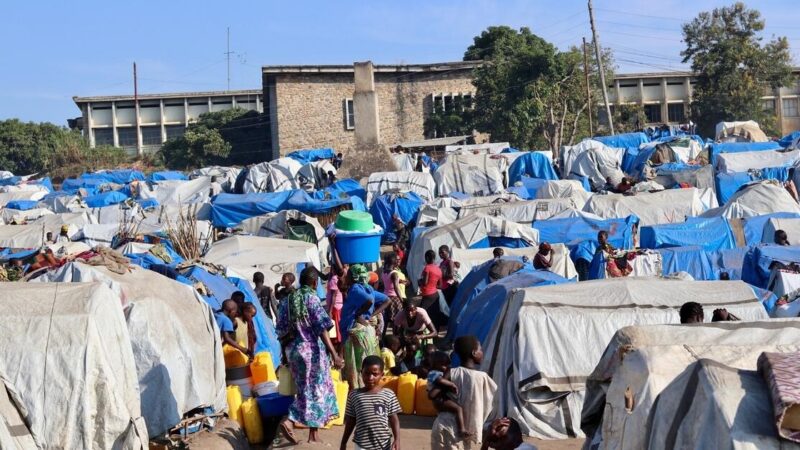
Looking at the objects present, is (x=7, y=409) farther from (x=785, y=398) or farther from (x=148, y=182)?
(x=148, y=182)

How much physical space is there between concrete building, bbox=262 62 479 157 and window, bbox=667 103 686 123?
16291mm

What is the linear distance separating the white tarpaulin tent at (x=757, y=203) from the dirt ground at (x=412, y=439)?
1209 cm

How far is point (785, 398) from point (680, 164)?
91.0 ft

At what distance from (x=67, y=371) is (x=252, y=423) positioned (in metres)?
2.55

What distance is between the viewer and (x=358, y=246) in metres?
15.6

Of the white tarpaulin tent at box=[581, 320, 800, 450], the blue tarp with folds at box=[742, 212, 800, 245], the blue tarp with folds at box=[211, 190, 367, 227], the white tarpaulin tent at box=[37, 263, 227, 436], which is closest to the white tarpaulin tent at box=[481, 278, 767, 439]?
the white tarpaulin tent at box=[37, 263, 227, 436]

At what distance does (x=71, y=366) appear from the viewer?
285 inches

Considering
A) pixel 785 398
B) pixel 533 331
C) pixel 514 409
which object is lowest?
pixel 514 409

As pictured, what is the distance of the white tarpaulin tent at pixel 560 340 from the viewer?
9.75 metres

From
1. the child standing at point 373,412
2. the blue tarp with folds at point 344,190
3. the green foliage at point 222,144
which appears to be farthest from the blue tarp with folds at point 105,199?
the child standing at point 373,412

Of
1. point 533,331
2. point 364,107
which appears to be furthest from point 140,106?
point 533,331

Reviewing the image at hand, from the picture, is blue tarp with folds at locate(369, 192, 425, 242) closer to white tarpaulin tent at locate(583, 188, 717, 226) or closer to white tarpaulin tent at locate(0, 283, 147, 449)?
white tarpaulin tent at locate(583, 188, 717, 226)

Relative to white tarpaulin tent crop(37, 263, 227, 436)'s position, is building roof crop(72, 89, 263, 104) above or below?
above

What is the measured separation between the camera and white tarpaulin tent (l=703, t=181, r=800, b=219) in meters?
21.0
